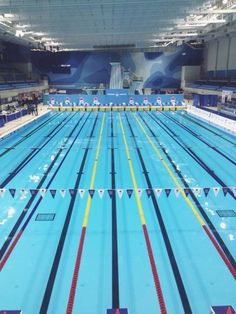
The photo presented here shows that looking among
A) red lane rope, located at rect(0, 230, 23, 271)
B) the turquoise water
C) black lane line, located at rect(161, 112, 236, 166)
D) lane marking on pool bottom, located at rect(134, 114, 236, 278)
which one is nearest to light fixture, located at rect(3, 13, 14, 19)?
the turquoise water

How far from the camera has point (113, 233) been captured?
5.24 metres

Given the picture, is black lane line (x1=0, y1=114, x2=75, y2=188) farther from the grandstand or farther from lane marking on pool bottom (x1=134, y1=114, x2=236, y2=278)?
lane marking on pool bottom (x1=134, y1=114, x2=236, y2=278)

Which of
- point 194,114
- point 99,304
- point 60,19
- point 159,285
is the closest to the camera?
point 99,304

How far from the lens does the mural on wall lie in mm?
30859

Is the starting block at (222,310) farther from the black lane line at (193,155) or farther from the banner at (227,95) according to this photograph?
the banner at (227,95)

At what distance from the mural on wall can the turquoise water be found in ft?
72.0

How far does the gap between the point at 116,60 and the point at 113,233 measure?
92.5 ft

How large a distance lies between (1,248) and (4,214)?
129cm

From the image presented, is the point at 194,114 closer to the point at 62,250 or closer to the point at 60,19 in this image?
the point at 60,19

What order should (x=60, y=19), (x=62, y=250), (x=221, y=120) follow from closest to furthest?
1. (x=62, y=250)
2. (x=60, y=19)
3. (x=221, y=120)

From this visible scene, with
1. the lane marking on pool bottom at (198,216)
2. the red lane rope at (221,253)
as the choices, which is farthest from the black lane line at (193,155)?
the red lane rope at (221,253)

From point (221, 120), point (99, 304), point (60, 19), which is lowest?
point (99, 304)

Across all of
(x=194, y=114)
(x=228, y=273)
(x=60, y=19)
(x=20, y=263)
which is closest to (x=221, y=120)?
(x=194, y=114)

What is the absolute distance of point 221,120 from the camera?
16078mm
